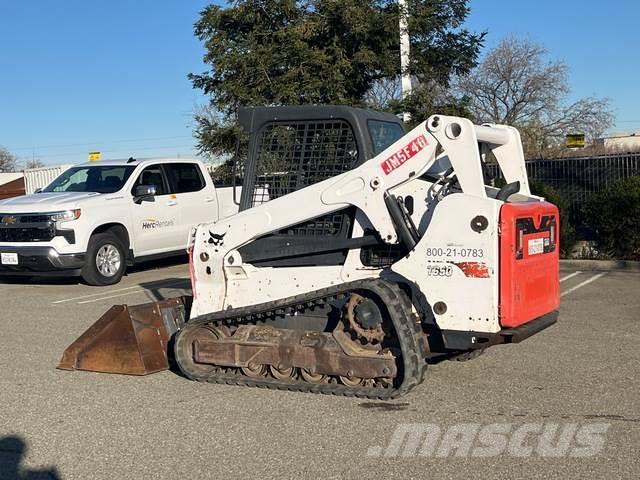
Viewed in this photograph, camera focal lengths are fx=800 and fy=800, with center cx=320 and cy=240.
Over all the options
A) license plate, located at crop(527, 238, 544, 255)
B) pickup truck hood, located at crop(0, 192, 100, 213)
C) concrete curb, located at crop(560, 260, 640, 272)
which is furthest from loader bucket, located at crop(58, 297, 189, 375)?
concrete curb, located at crop(560, 260, 640, 272)

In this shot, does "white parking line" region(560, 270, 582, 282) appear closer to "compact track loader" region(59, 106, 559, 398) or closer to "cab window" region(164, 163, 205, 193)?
"compact track loader" region(59, 106, 559, 398)

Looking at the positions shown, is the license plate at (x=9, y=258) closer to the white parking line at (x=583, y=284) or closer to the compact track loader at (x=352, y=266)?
the compact track loader at (x=352, y=266)

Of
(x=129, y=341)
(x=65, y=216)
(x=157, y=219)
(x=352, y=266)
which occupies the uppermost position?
(x=65, y=216)

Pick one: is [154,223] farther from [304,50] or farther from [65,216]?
[304,50]

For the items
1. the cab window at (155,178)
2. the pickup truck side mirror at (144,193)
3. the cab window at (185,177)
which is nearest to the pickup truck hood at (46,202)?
the pickup truck side mirror at (144,193)

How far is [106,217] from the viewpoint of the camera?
13.0 m

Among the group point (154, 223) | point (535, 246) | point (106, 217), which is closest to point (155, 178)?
point (154, 223)

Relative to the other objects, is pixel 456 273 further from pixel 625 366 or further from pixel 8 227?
pixel 8 227

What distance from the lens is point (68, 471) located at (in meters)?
4.78

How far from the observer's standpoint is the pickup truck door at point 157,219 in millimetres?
13719

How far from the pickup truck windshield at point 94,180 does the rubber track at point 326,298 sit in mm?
7593

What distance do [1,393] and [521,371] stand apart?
4.34 metres

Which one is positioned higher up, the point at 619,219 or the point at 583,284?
the point at 619,219

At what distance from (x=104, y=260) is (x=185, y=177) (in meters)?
2.40
